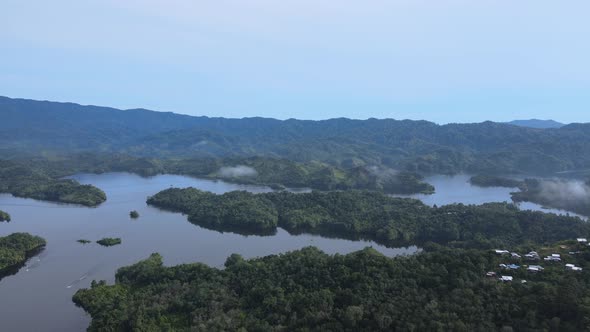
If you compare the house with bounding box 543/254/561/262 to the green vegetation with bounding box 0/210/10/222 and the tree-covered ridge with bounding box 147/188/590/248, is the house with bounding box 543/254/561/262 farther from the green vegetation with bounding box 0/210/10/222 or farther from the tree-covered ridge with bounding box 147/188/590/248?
the green vegetation with bounding box 0/210/10/222

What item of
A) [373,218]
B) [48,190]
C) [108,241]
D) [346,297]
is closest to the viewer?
[346,297]

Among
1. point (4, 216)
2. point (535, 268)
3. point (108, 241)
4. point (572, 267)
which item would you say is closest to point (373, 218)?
point (535, 268)

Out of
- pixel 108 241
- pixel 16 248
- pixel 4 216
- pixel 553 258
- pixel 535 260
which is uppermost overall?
pixel 553 258

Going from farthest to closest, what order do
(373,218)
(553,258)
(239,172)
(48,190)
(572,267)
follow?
(239,172)
(48,190)
(373,218)
(553,258)
(572,267)

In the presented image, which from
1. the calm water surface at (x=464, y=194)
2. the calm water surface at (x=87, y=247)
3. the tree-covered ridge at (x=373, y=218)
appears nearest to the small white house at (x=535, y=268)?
the tree-covered ridge at (x=373, y=218)

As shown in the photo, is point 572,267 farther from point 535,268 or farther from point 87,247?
point 87,247

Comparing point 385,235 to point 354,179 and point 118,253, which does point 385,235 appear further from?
point 354,179

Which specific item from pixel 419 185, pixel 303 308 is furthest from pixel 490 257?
pixel 419 185
